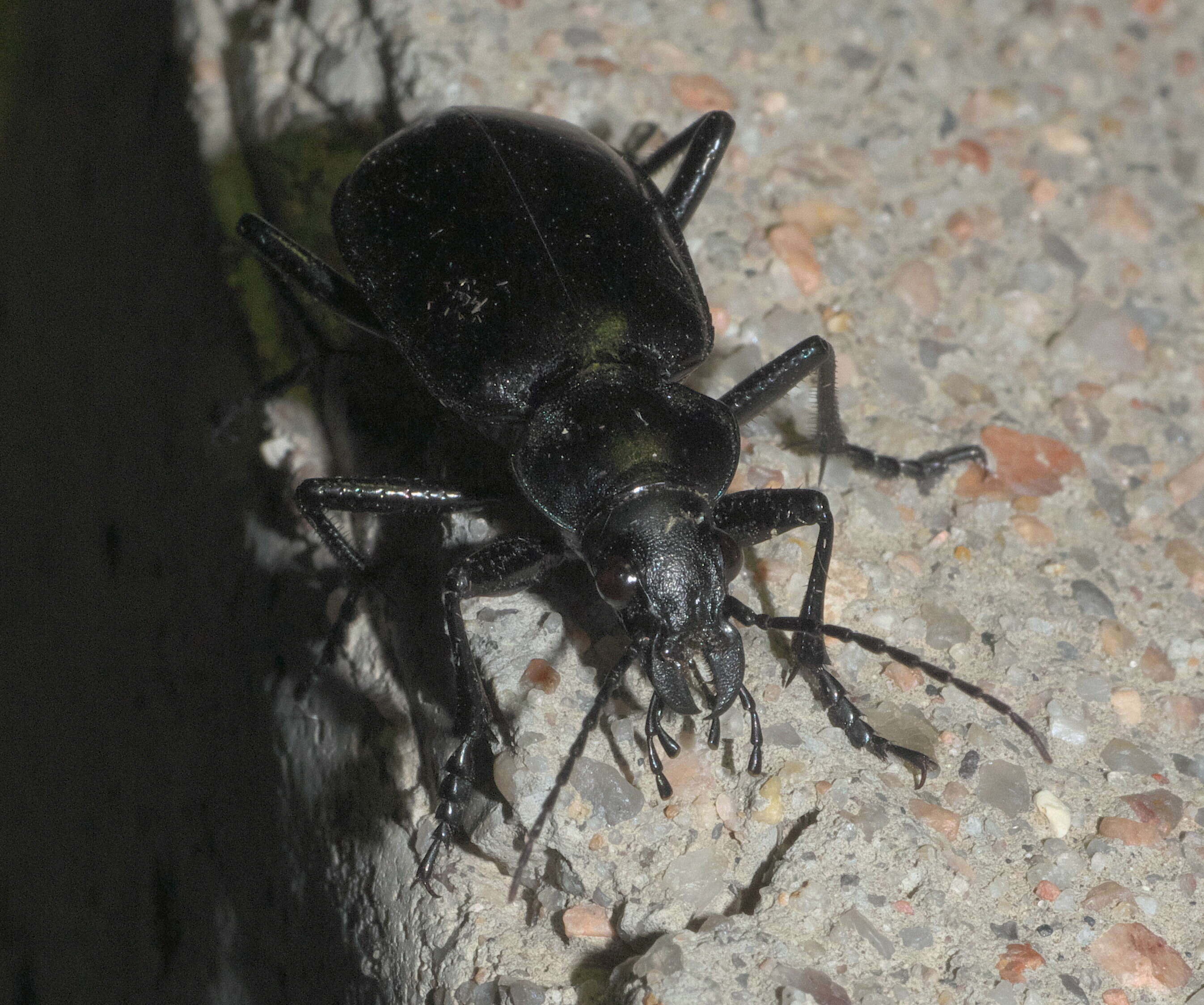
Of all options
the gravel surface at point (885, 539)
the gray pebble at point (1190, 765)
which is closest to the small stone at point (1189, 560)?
the gravel surface at point (885, 539)

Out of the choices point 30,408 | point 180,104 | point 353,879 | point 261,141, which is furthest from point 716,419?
point 30,408

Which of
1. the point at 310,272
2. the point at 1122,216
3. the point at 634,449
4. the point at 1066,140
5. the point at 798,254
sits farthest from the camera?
the point at 1066,140

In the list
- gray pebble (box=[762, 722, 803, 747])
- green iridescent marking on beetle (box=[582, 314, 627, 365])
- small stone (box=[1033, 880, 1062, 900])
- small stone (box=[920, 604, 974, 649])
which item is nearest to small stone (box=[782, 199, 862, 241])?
green iridescent marking on beetle (box=[582, 314, 627, 365])

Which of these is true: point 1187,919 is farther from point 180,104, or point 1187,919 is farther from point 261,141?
point 180,104

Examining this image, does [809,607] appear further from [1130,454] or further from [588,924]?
[1130,454]

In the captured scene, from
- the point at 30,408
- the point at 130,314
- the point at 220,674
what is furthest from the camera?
the point at 30,408

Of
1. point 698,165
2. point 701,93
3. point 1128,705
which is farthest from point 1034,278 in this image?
point 1128,705

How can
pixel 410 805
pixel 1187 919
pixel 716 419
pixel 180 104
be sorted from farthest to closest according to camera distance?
pixel 180 104, pixel 716 419, pixel 410 805, pixel 1187 919

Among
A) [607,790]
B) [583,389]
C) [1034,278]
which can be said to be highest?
[1034,278]
